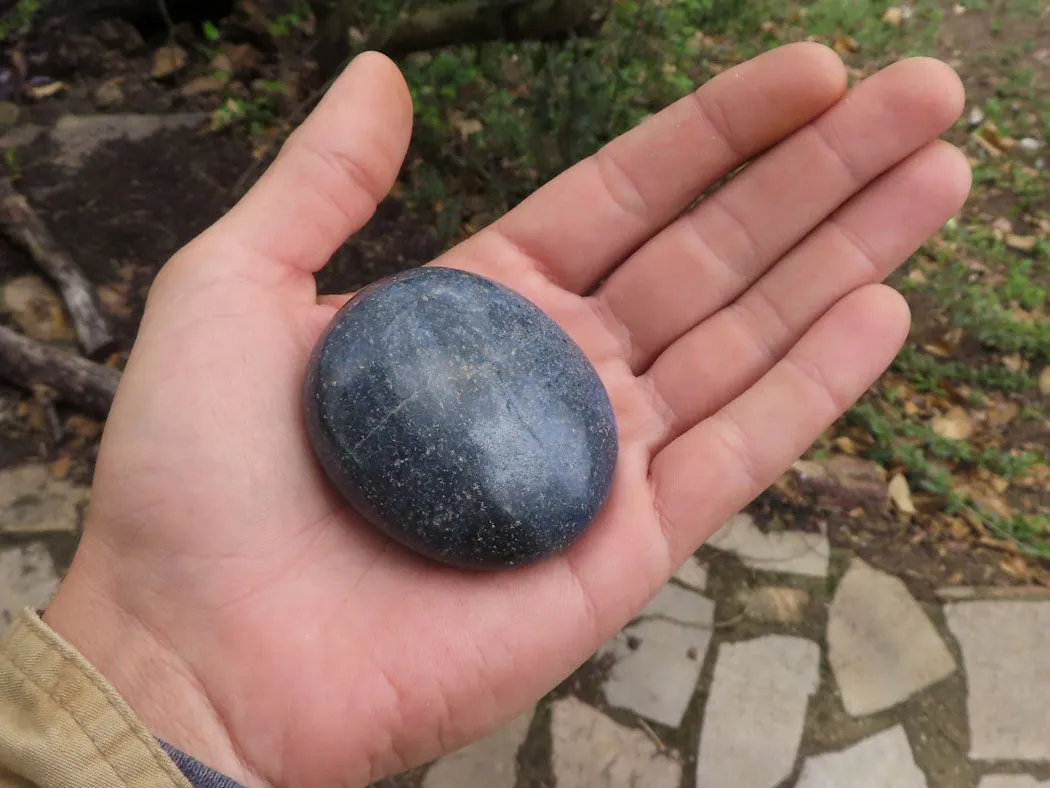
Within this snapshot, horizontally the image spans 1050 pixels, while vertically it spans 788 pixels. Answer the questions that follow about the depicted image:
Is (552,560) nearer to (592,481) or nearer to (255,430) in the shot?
(592,481)

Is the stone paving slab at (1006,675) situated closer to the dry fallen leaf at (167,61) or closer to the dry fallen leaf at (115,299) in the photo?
the dry fallen leaf at (115,299)

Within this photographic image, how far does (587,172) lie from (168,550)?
49.0 inches

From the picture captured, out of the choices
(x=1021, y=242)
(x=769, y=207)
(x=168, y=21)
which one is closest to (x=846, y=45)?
(x=1021, y=242)

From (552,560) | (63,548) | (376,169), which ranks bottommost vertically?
(63,548)

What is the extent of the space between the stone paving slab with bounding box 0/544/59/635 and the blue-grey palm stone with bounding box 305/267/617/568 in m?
1.30

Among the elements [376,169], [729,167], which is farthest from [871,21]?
[376,169]

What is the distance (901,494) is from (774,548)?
0.46m

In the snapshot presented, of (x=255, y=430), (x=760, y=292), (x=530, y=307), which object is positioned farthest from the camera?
(x=760, y=292)

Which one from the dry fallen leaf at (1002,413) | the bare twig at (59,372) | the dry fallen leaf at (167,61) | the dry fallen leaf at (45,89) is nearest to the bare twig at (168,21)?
the dry fallen leaf at (167,61)

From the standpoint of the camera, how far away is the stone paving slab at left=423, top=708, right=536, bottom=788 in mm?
2270

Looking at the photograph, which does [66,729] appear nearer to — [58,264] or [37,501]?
[37,501]

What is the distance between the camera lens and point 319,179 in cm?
181

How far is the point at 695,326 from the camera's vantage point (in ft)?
6.84

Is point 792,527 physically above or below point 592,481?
below
